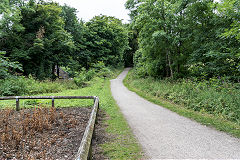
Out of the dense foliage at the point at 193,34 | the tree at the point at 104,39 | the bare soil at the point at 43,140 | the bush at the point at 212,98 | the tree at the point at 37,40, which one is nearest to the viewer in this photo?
the bare soil at the point at 43,140

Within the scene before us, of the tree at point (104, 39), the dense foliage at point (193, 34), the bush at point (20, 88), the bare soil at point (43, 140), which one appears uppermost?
the tree at point (104, 39)

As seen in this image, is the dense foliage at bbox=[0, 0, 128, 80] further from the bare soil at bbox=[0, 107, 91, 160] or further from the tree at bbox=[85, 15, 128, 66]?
the bare soil at bbox=[0, 107, 91, 160]

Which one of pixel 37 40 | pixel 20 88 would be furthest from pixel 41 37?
pixel 20 88

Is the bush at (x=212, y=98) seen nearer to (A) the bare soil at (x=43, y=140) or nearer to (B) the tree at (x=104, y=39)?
(A) the bare soil at (x=43, y=140)

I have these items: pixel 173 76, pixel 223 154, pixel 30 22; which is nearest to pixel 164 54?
pixel 173 76

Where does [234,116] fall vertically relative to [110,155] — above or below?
above

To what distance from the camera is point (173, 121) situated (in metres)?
5.72

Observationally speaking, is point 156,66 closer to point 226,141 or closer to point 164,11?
point 164,11

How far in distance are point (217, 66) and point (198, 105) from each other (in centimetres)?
477

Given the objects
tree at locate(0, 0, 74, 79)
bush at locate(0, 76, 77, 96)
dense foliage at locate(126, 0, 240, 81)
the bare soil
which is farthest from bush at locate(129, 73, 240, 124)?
tree at locate(0, 0, 74, 79)

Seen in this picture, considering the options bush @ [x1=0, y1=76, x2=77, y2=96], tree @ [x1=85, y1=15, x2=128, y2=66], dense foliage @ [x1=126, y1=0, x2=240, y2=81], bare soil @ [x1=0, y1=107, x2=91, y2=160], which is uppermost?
tree @ [x1=85, y1=15, x2=128, y2=66]

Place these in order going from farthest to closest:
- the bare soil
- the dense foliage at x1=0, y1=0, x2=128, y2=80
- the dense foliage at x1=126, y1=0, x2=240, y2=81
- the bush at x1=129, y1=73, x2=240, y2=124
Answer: the dense foliage at x1=0, y1=0, x2=128, y2=80
the dense foliage at x1=126, y1=0, x2=240, y2=81
the bush at x1=129, y1=73, x2=240, y2=124
the bare soil

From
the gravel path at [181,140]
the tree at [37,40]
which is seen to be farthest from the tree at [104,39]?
the gravel path at [181,140]

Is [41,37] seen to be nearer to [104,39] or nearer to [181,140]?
[104,39]
